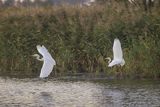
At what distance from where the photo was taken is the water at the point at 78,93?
525 inches

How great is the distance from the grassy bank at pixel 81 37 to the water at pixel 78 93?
1383 millimetres

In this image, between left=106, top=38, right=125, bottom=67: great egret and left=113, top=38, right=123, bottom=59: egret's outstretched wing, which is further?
left=113, top=38, right=123, bottom=59: egret's outstretched wing

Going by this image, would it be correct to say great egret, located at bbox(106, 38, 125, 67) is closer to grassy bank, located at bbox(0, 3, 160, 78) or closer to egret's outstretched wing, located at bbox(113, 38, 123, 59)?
egret's outstretched wing, located at bbox(113, 38, 123, 59)

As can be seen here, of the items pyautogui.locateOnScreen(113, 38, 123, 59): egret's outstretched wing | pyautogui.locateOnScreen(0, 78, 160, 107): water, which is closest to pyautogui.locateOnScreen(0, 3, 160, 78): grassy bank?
pyautogui.locateOnScreen(113, 38, 123, 59): egret's outstretched wing

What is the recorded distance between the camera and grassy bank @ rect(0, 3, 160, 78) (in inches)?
716

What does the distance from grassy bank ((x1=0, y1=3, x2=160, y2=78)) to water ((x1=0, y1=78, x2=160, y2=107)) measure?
1383mm

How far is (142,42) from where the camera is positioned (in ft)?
60.1

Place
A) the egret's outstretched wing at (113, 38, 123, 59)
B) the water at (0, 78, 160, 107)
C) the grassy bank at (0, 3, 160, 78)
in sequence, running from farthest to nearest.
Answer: the grassy bank at (0, 3, 160, 78) < the egret's outstretched wing at (113, 38, 123, 59) < the water at (0, 78, 160, 107)

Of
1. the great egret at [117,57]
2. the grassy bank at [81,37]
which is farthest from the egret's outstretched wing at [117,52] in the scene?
the grassy bank at [81,37]

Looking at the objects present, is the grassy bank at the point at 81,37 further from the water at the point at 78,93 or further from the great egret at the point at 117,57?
the water at the point at 78,93

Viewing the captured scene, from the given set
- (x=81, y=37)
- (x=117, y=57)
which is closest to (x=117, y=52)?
(x=117, y=57)

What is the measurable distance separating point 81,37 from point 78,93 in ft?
21.2

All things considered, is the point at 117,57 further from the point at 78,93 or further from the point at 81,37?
the point at 81,37

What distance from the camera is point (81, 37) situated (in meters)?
21.3
